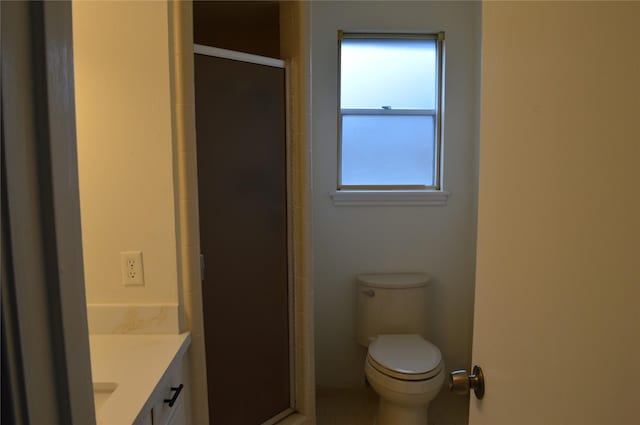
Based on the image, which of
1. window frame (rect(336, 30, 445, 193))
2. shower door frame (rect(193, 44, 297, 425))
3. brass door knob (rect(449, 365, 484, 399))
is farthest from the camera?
window frame (rect(336, 30, 445, 193))

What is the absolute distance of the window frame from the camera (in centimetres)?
238

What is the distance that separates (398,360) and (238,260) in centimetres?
92

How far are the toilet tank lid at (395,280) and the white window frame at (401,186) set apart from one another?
43 centimetres

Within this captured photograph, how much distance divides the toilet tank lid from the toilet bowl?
0.31 m

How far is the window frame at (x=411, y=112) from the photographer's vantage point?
7.82ft

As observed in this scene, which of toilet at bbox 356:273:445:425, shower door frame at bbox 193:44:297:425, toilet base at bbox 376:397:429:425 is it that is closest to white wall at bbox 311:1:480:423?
toilet at bbox 356:273:445:425

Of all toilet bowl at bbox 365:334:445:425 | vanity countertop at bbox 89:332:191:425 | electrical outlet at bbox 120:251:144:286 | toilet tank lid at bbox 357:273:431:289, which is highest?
electrical outlet at bbox 120:251:144:286

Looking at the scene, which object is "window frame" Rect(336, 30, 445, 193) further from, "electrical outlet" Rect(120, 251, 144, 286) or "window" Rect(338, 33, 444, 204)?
"electrical outlet" Rect(120, 251, 144, 286)

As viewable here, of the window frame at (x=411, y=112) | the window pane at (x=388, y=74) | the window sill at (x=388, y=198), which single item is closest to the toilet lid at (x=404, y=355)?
the window sill at (x=388, y=198)

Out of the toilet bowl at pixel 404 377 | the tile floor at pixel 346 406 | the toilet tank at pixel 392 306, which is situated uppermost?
the toilet tank at pixel 392 306

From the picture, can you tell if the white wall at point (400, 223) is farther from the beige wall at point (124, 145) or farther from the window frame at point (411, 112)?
the beige wall at point (124, 145)

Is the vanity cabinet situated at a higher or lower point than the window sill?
lower

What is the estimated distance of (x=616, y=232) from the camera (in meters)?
0.48

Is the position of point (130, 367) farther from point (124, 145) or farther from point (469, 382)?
point (469, 382)
